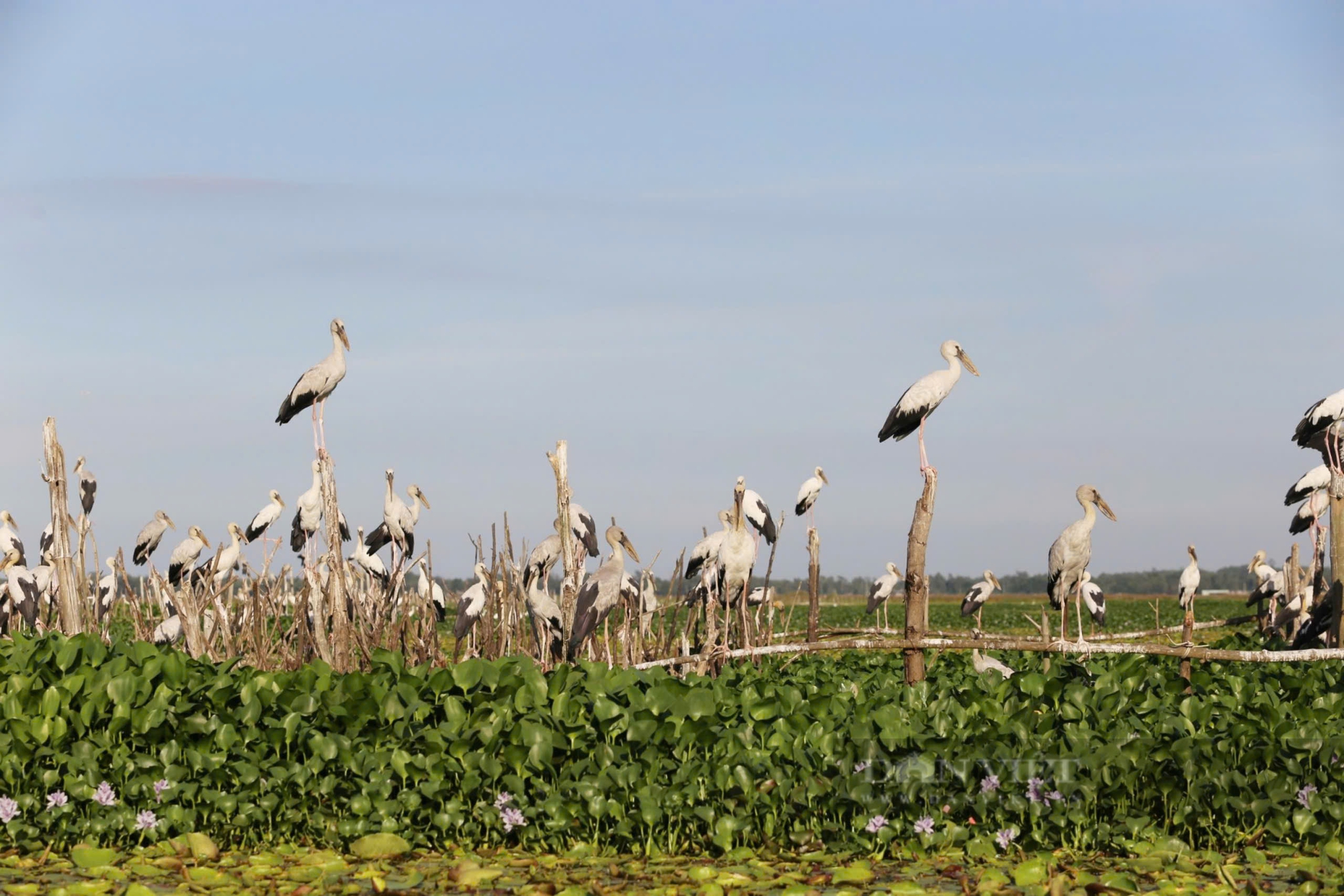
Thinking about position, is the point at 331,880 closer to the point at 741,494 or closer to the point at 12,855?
the point at 12,855

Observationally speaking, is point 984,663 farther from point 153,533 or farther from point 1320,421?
point 153,533

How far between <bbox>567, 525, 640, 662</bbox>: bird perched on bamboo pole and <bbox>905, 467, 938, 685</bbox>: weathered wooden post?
8.59 feet

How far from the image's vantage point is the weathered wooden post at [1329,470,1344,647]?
11.3m

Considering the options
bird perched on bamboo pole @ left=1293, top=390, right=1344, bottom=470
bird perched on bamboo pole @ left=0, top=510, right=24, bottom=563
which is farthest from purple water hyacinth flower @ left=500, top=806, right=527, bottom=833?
bird perched on bamboo pole @ left=0, top=510, right=24, bottom=563

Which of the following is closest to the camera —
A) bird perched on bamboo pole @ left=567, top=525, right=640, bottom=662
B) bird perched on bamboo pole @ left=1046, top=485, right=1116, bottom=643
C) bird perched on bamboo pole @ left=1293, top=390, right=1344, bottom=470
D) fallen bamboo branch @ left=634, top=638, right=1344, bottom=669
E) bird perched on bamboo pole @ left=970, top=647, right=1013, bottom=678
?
fallen bamboo branch @ left=634, top=638, right=1344, bottom=669

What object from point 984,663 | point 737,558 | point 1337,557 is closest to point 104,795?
point 984,663

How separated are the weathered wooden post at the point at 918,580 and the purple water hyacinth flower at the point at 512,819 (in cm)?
338

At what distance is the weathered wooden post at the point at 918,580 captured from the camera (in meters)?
9.30

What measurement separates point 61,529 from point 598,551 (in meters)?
7.99

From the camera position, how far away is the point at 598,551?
19.1 m

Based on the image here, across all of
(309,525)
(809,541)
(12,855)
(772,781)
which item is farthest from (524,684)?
(309,525)

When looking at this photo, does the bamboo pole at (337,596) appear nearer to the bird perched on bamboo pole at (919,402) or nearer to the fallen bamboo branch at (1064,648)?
the fallen bamboo branch at (1064,648)

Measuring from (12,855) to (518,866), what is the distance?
110 inches

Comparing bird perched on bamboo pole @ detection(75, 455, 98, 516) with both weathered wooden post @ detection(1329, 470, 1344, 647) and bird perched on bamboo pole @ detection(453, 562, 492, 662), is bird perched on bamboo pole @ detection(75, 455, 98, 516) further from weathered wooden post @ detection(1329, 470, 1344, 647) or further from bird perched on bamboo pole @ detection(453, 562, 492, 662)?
weathered wooden post @ detection(1329, 470, 1344, 647)
